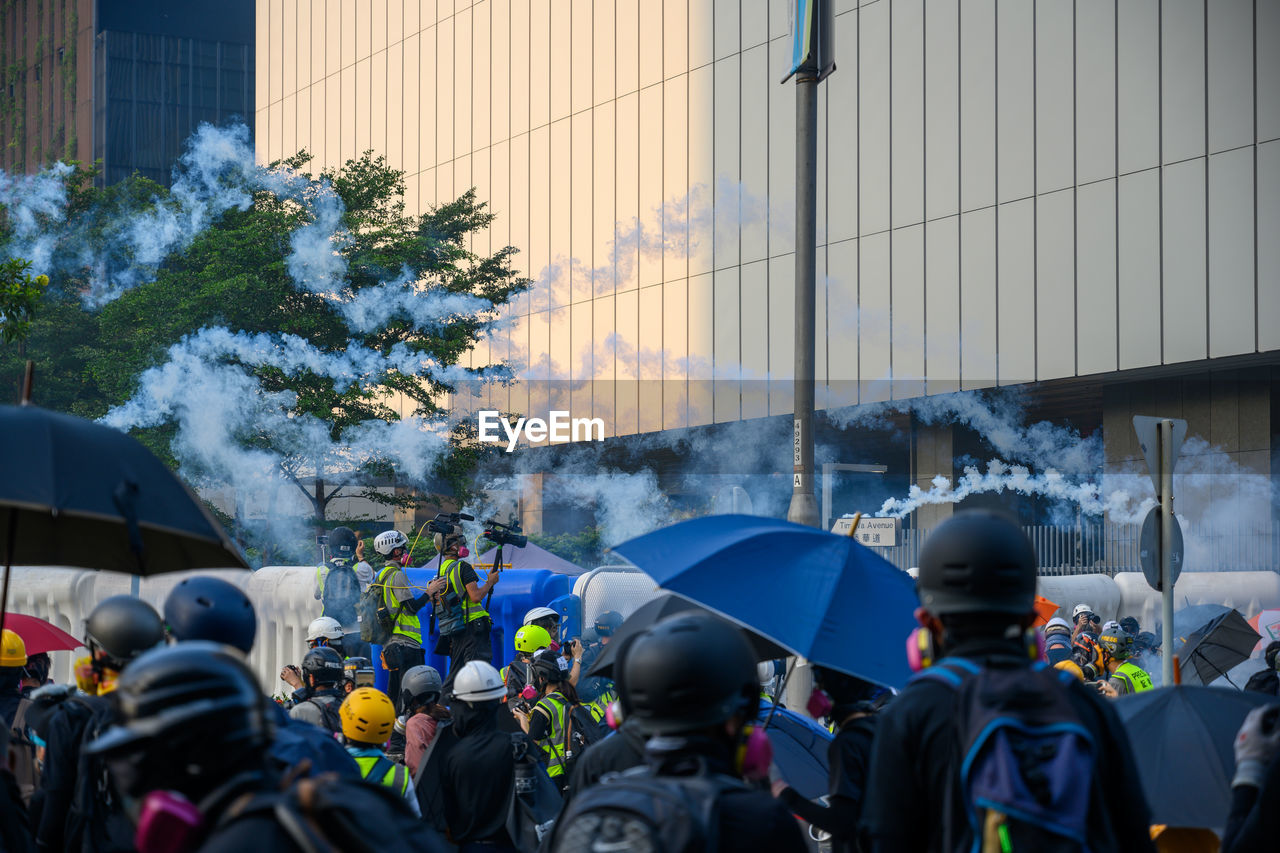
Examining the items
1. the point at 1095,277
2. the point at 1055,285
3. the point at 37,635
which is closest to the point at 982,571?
the point at 37,635

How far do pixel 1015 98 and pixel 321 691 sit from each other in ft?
67.6

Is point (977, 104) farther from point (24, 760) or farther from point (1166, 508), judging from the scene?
point (24, 760)

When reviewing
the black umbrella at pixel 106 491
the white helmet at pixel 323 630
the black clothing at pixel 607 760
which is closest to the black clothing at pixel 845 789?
the black clothing at pixel 607 760

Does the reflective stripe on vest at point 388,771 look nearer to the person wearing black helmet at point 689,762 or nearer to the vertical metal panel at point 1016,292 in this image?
the person wearing black helmet at point 689,762

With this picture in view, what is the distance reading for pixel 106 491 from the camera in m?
3.84

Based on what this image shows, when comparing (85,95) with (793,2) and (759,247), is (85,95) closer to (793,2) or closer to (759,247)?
(759,247)

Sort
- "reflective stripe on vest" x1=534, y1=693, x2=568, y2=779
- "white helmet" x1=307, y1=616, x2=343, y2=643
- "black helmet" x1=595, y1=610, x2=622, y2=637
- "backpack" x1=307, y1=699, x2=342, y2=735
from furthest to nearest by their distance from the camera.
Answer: "black helmet" x1=595, y1=610, x2=622, y2=637 < "white helmet" x1=307, y1=616, x2=343, y2=643 < "reflective stripe on vest" x1=534, y1=693, x2=568, y2=779 < "backpack" x1=307, y1=699, x2=342, y2=735

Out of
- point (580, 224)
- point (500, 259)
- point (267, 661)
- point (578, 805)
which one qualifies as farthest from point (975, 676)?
point (580, 224)

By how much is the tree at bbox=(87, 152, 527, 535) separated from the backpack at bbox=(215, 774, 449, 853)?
2449 cm

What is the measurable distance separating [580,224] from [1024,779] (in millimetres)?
32638

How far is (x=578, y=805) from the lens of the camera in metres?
2.41

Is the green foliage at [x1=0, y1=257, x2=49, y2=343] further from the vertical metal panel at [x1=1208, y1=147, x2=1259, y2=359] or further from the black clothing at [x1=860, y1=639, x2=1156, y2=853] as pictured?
the vertical metal panel at [x1=1208, y1=147, x2=1259, y2=359]

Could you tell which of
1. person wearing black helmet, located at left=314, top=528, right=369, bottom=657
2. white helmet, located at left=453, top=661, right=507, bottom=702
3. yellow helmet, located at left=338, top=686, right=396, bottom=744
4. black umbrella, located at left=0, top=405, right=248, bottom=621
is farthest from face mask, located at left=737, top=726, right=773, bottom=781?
person wearing black helmet, located at left=314, top=528, right=369, bottom=657

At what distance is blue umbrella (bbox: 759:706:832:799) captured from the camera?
5309 mm
